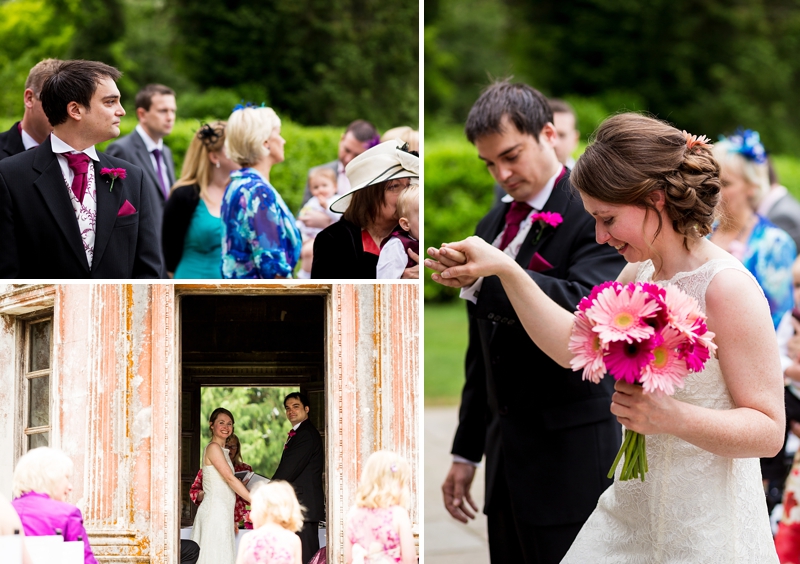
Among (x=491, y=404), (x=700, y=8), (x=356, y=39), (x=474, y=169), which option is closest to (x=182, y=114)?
(x=356, y=39)

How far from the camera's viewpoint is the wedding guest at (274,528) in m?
2.10

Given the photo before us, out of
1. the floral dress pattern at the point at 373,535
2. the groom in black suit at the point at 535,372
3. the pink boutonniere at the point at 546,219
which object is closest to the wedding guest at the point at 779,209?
the groom in black suit at the point at 535,372

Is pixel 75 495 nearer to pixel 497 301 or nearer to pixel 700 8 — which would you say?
pixel 497 301

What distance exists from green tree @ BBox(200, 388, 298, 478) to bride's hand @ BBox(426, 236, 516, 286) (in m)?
0.56

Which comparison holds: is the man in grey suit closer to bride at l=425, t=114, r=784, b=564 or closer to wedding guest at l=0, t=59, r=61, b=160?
wedding guest at l=0, t=59, r=61, b=160

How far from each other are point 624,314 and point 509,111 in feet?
3.98

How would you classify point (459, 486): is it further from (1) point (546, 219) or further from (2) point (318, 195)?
(2) point (318, 195)

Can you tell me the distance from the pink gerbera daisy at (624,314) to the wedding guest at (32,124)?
162cm

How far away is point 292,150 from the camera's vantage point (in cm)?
920

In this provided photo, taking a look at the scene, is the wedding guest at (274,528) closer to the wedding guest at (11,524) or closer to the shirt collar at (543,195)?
the wedding guest at (11,524)

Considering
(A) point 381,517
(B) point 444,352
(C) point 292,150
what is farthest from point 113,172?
(B) point 444,352

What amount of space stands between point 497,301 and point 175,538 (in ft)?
3.54

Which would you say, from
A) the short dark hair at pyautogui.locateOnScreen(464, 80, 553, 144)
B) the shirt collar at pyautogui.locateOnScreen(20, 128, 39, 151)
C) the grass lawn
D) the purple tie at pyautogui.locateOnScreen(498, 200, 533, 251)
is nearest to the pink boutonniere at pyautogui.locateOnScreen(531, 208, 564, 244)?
the purple tie at pyautogui.locateOnScreen(498, 200, 533, 251)

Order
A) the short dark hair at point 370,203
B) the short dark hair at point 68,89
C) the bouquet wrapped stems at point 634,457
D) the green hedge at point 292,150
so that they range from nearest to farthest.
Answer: the bouquet wrapped stems at point 634,457
the short dark hair at point 68,89
the short dark hair at point 370,203
the green hedge at point 292,150
